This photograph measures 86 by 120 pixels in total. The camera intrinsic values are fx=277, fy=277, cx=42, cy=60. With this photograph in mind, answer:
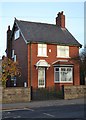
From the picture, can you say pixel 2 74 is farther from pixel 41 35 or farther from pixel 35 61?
pixel 41 35

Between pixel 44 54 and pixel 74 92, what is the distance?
35.8 ft

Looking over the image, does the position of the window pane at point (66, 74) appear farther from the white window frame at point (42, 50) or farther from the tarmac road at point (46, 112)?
the tarmac road at point (46, 112)

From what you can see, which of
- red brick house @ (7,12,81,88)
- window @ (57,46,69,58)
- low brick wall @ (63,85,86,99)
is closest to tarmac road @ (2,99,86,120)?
low brick wall @ (63,85,86,99)

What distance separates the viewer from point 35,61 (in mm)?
35844

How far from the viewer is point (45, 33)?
38.6 metres

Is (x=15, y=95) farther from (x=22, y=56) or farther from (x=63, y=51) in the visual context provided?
(x=63, y=51)

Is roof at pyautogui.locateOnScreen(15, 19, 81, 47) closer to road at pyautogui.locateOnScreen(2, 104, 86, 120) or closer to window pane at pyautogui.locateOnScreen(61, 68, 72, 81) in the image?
window pane at pyautogui.locateOnScreen(61, 68, 72, 81)

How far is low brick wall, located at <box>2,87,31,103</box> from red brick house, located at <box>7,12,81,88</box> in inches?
431

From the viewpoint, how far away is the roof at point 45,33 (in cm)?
3669

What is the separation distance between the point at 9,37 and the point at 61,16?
8.65m

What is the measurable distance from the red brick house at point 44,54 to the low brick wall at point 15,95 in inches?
431

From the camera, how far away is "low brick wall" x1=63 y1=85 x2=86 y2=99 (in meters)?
26.0

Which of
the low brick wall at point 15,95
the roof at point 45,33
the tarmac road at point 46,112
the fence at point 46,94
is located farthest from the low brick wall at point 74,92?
the roof at point 45,33

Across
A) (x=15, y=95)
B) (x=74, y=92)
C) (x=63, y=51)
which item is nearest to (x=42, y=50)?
(x=63, y=51)
